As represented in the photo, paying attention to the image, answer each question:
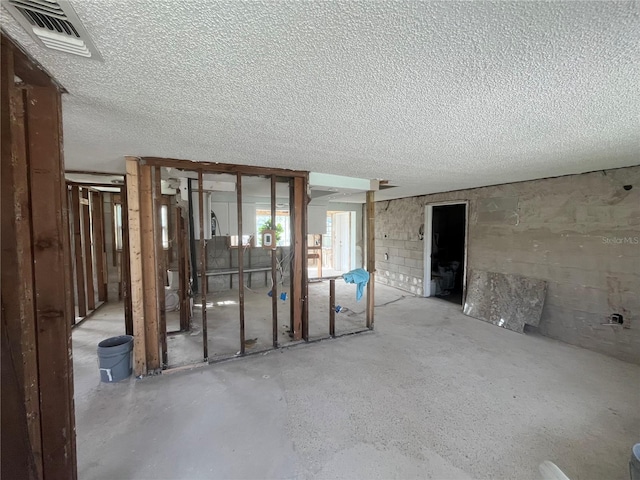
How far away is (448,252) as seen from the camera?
680cm

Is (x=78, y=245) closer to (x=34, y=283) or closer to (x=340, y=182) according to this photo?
(x=34, y=283)

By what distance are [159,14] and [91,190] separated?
18.2ft

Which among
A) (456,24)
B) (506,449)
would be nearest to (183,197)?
(456,24)

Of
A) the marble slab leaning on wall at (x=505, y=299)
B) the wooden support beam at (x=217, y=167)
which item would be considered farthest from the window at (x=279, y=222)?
the marble slab leaning on wall at (x=505, y=299)

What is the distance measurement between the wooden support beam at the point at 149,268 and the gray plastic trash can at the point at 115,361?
7.1 inches

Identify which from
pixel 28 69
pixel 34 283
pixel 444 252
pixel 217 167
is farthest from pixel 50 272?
pixel 444 252

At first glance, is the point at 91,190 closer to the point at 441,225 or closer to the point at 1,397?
the point at 1,397

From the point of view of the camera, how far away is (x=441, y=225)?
6.66m

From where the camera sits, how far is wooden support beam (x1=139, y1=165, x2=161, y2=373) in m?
2.68

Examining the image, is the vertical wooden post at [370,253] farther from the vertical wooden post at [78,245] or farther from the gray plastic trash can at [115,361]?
the vertical wooden post at [78,245]

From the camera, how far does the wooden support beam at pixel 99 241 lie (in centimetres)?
511

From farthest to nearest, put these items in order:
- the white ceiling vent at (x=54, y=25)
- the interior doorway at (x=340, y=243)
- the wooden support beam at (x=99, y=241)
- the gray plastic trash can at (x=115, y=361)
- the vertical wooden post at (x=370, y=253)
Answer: the interior doorway at (x=340, y=243), the wooden support beam at (x=99, y=241), the vertical wooden post at (x=370, y=253), the gray plastic trash can at (x=115, y=361), the white ceiling vent at (x=54, y=25)

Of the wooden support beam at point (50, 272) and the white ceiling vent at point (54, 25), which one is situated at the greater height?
the white ceiling vent at point (54, 25)

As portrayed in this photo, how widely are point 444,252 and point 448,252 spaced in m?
0.17
